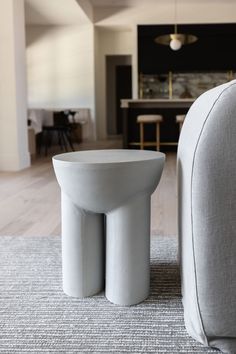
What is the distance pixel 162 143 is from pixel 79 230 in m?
5.68

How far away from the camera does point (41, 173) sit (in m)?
4.53

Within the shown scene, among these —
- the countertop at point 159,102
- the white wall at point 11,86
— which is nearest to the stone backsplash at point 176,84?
the countertop at point 159,102

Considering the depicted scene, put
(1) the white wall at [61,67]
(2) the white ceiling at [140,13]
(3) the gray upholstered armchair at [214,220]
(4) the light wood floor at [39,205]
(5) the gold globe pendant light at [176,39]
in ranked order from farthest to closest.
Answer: (1) the white wall at [61,67], (2) the white ceiling at [140,13], (5) the gold globe pendant light at [176,39], (4) the light wood floor at [39,205], (3) the gray upholstered armchair at [214,220]

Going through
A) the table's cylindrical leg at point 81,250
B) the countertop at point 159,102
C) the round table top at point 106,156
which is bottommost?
the table's cylindrical leg at point 81,250

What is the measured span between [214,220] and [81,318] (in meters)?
0.52

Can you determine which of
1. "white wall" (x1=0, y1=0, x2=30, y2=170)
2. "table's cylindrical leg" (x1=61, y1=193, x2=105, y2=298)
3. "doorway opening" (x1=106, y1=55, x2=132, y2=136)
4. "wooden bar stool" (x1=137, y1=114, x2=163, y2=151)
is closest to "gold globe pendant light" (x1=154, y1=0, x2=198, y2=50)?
"wooden bar stool" (x1=137, y1=114, x2=163, y2=151)

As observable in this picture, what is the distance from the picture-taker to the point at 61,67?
32.4 ft

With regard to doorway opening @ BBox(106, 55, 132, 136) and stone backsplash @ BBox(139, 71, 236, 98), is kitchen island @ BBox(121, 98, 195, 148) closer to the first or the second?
stone backsplash @ BBox(139, 71, 236, 98)

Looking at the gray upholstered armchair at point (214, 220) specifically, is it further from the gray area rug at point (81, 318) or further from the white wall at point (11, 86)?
the white wall at point (11, 86)

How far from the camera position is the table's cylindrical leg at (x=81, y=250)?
1323mm

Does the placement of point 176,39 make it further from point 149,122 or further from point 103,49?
point 103,49

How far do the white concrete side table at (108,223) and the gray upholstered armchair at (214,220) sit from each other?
25cm

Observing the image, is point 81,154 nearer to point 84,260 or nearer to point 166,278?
point 84,260

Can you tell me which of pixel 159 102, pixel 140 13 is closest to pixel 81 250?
pixel 159 102
